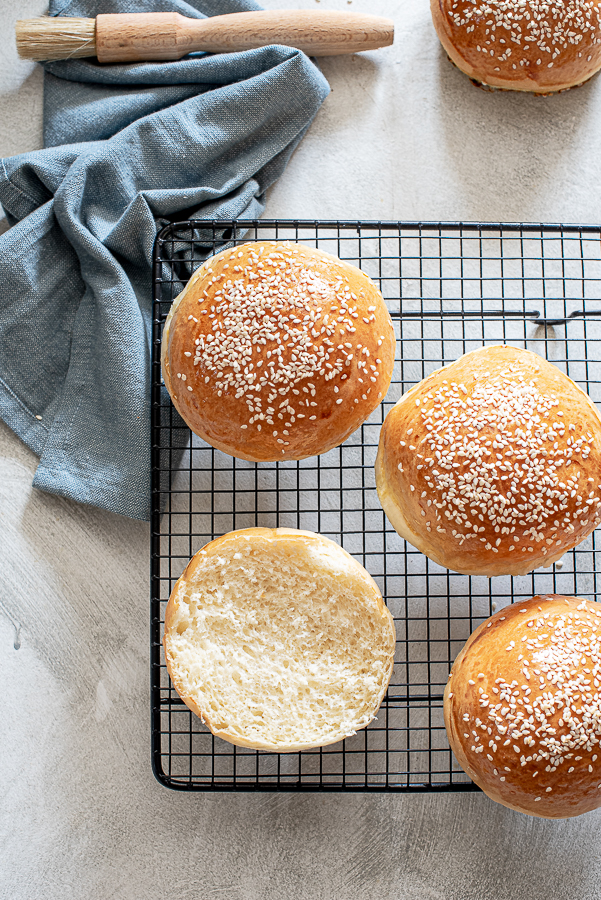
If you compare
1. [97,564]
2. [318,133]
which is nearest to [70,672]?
[97,564]

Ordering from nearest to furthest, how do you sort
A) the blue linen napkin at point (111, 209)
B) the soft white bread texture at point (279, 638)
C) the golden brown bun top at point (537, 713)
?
the golden brown bun top at point (537, 713) → the soft white bread texture at point (279, 638) → the blue linen napkin at point (111, 209)

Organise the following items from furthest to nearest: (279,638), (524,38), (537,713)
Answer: (524,38) → (279,638) → (537,713)

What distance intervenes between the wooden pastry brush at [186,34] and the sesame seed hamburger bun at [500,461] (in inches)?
43.8

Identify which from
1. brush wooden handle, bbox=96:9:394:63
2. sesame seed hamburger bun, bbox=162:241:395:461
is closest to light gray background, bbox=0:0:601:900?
brush wooden handle, bbox=96:9:394:63

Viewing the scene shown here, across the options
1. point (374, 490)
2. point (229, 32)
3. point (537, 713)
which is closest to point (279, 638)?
point (374, 490)

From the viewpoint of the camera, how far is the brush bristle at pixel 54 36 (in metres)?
1.98

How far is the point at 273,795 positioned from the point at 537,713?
84 cm

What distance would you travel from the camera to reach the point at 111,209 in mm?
2012

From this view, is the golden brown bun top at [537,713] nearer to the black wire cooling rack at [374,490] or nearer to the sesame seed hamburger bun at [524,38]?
the black wire cooling rack at [374,490]

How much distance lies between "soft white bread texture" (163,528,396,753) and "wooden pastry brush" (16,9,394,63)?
145 centimetres

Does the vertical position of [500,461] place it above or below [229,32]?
below

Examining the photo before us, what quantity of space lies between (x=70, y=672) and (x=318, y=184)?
5.44 feet

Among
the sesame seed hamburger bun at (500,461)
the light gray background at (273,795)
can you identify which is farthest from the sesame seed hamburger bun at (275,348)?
the light gray background at (273,795)

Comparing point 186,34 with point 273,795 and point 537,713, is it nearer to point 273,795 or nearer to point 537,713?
point 537,713
